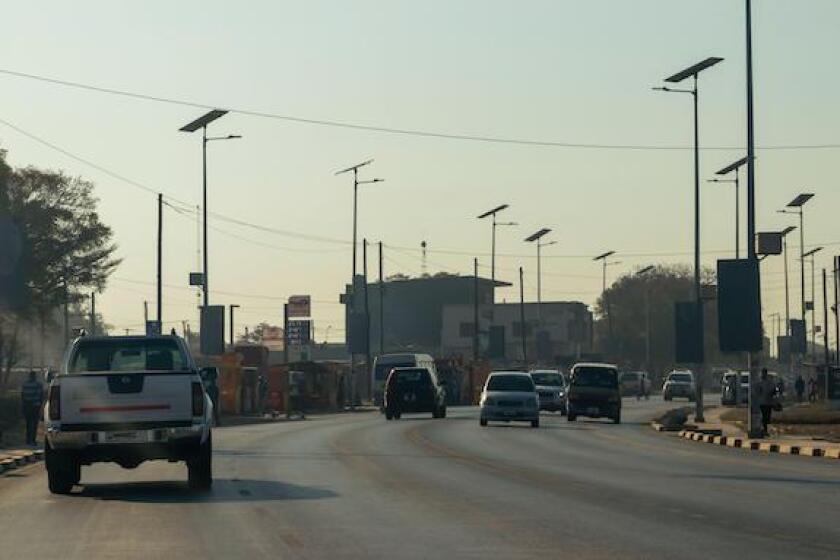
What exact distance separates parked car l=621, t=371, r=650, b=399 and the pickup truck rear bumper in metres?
98.3

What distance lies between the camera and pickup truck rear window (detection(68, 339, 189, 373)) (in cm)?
2805

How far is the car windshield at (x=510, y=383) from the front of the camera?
6206 centimetres

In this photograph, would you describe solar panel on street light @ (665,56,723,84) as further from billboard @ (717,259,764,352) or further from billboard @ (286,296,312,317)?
billboard @ (286,296,312,317)

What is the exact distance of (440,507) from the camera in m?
23.2

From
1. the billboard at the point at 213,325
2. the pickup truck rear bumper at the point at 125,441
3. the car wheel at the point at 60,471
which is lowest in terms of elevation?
the car wheel at the point at 60,471

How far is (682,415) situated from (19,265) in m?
33.1

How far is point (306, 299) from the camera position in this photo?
15100 centimetres

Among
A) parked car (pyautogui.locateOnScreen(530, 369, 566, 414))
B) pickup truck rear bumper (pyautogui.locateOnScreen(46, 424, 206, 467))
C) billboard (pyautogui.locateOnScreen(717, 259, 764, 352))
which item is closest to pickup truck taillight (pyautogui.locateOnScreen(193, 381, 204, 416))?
pickup truck rear bumper (pyautogui.locateOnScreen(46, 424, 206, 467))

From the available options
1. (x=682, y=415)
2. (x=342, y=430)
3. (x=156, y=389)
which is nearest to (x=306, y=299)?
(x=682, y=415)

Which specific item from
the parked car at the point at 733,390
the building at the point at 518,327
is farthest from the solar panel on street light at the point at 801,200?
the building at the point at 518,327

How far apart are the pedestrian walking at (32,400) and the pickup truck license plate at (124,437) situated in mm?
17935

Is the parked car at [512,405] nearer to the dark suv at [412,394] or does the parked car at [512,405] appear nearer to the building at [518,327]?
the dark suv at [412,394]

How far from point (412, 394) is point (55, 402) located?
4682cm

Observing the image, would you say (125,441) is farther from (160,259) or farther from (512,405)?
(160,259)
